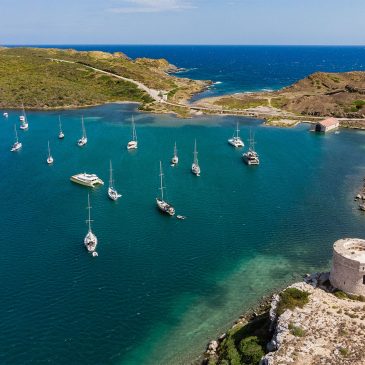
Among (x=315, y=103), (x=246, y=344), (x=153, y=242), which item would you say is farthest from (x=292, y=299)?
(x=315, y=103)

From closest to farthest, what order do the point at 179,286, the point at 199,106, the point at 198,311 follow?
the point at 198,311, the point at 179,286, the point at 199,106

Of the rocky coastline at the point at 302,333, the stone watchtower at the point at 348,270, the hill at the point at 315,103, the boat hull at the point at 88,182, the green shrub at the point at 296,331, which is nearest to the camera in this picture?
the rocky coastline at the point at 302,333

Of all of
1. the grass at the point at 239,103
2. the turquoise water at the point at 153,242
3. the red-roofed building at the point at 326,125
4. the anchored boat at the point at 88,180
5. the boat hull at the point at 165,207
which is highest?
the grass at the point at 239,103

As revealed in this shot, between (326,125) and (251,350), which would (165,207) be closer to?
(251,350)

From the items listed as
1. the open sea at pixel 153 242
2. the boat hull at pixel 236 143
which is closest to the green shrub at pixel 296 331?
the open sea at pixel 153 242

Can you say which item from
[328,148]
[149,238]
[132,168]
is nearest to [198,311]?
[149,238]

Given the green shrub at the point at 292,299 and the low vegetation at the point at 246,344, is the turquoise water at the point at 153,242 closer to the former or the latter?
the low vegetation at the point at 246,344

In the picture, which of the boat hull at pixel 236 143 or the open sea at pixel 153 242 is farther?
the boat hull at pixel 236 143

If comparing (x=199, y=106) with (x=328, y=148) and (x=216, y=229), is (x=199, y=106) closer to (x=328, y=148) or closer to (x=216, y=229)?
(x=328, y=148)
